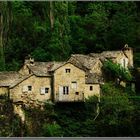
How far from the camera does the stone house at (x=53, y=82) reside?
18.4 m

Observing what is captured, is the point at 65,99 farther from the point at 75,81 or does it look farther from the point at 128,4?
the point at 128,4

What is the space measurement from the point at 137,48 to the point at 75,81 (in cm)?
115

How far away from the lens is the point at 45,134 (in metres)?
17.7

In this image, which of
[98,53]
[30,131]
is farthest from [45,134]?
[98,53]

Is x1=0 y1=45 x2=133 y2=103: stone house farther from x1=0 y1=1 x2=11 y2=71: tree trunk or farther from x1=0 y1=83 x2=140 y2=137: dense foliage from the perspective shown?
x1=0 y1=1 x2=11 y2=71: tree trunk

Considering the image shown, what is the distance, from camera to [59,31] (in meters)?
18.5

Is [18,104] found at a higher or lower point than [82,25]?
lower

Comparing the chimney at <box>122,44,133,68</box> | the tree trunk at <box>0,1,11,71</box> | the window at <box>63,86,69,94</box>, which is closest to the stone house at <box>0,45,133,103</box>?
the window at <box>63,86,69,94</box>

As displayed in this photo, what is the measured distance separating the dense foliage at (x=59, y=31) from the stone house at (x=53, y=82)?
0.14 meters

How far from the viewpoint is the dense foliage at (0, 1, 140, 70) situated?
18.4 meters

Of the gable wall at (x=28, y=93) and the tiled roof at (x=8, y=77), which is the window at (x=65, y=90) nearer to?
the gable wall at (x=28, y=93)

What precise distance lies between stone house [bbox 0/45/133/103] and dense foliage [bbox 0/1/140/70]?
14 cm

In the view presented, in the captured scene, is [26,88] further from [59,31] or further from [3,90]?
[59,31]

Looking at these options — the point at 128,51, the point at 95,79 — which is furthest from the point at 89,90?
the point at 128,51
